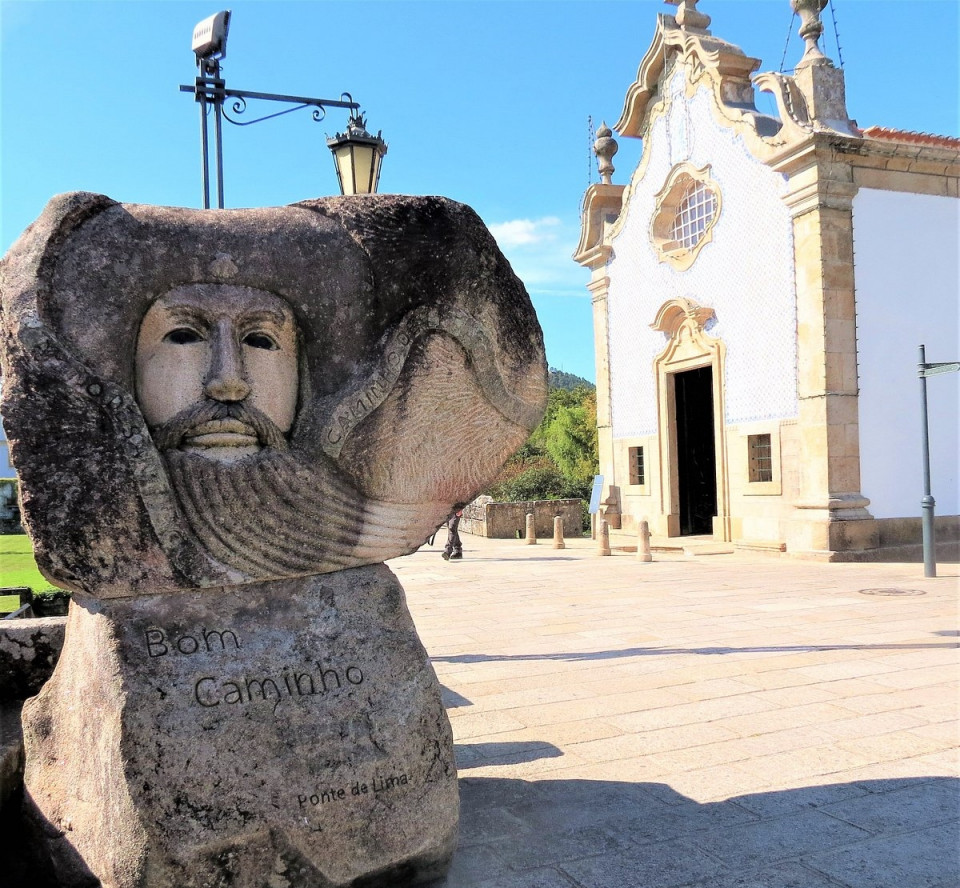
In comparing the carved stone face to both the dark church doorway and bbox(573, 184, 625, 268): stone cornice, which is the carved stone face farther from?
bbox(573, 184, 625, 268): stone cornice

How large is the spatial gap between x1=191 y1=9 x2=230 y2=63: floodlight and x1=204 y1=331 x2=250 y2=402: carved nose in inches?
160

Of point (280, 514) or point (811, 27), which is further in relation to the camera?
point (811, 27)

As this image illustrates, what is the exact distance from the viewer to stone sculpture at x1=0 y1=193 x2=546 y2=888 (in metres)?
2.24

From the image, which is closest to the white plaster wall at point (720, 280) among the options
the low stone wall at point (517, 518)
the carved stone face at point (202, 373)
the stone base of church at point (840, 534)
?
the stone base of church at point (840, 534)

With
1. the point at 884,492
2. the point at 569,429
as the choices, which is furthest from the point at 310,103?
the point at 569,429

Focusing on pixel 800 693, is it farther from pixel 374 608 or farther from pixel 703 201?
pixel 703 201

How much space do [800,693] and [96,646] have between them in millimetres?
3535

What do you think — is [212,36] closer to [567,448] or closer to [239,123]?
[239,123]

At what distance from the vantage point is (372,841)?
7.75 feet

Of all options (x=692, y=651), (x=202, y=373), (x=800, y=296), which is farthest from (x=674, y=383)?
(x=202, y=373)

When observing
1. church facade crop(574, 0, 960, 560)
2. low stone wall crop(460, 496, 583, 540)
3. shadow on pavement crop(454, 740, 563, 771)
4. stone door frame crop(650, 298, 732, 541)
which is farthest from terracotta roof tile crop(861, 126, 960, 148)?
shadow on pavement crop(454, 740, 563, 771)

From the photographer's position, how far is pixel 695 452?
55.4 ft

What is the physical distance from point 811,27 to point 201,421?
40.9ft

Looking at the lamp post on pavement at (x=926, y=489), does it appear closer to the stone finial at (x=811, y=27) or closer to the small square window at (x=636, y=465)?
the stone finial at (x=811, y=27)
